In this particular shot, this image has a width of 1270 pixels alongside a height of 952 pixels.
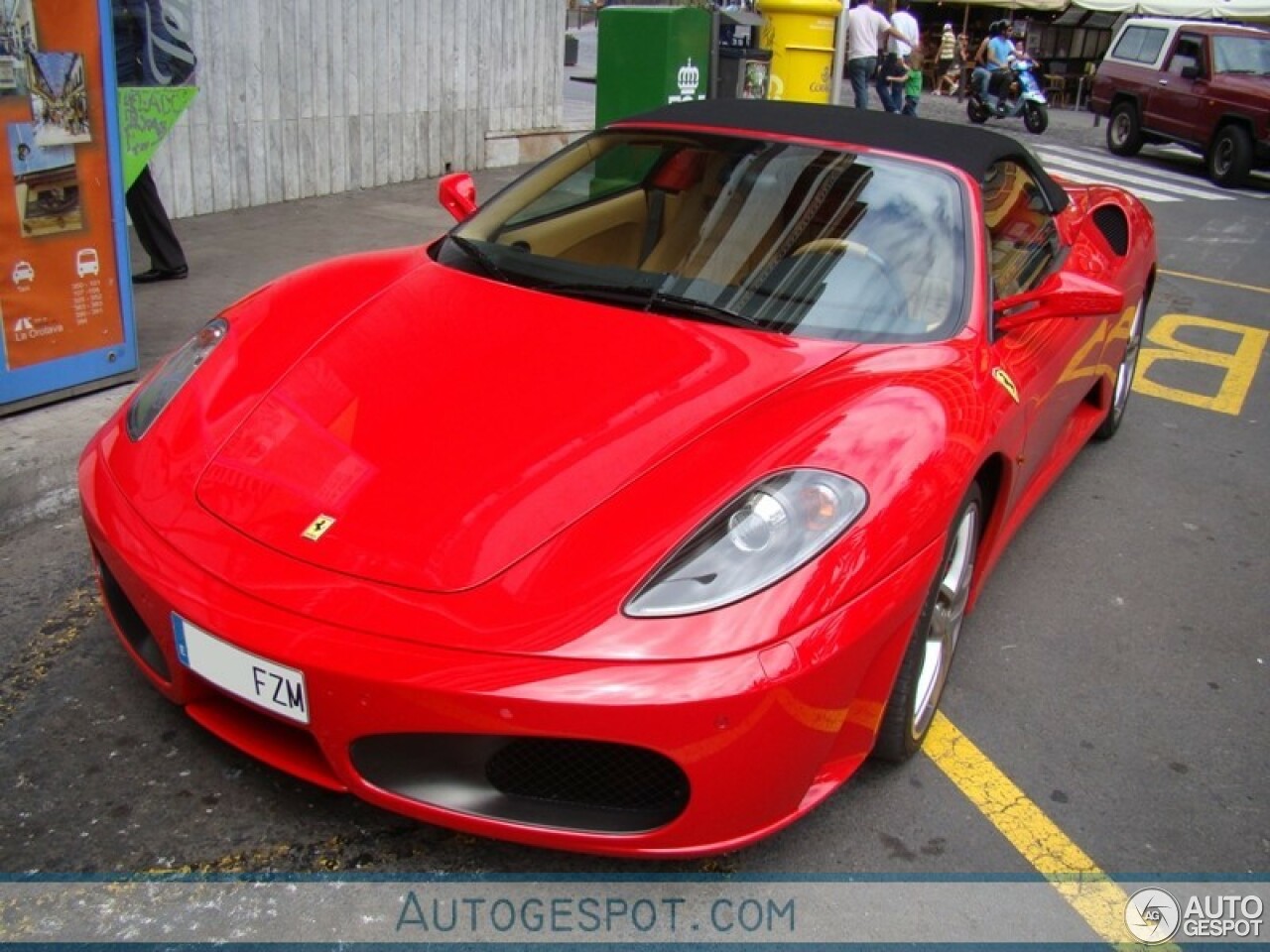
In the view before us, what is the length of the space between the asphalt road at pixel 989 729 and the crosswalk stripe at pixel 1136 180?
920 centimetres

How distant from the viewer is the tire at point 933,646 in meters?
2.51

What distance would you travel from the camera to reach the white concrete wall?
24.7 ft

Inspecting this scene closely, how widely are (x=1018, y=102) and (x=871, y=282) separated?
17.3 metres

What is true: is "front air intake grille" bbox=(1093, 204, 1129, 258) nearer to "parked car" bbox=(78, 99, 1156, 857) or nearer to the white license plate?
"parked car" bbox=(78, 99, 1156, 857)

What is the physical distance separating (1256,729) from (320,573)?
92.3 inches

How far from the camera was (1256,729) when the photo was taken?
9.97 ft

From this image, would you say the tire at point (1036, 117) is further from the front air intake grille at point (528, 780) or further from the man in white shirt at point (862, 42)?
the front air intake grille at point (528, 780)

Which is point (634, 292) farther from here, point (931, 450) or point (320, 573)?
point (320, 573)

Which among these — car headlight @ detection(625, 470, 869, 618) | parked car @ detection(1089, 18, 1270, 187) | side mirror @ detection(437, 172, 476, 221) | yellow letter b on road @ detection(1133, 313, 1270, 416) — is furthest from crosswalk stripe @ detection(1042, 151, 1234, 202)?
car headlight @ detection(625, 470, 869, 618)

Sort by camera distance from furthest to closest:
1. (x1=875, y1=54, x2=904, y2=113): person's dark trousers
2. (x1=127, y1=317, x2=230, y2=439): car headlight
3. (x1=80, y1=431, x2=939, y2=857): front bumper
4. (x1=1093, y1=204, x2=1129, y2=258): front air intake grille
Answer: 1. (x1=875, y1=54, x2=904, y2=113): person's dark trousers
2. (x1=1093, y1=204, x2=1129, y2=258): front air intake grille
3. (x1=127, y1=317, x2=230, y2=439): car headlight
4. (x1=80, y1=431, x2=939, y2=857): front bumper

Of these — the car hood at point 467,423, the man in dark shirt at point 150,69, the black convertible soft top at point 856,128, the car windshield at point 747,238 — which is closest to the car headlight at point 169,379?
the car hood at point 467,423

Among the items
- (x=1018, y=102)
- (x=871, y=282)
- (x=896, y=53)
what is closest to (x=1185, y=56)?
(x=896, y=53)

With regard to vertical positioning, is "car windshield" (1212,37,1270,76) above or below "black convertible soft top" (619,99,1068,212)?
above

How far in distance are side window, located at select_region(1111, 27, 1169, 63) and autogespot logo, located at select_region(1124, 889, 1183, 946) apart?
49.9 feet
